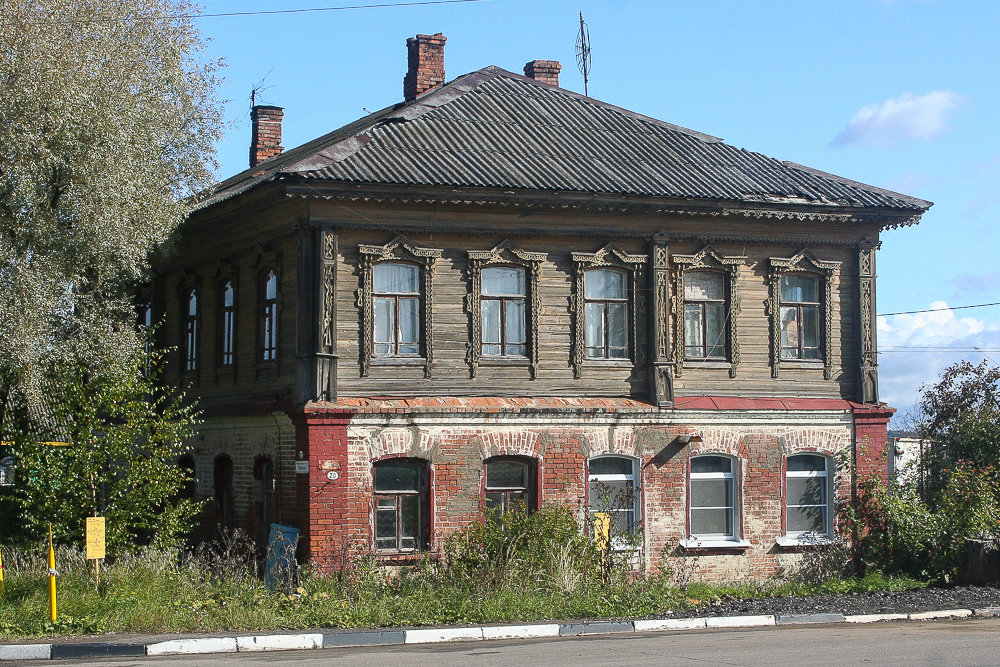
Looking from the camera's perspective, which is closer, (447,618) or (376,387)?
(447,618)

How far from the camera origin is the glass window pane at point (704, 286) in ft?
68.1

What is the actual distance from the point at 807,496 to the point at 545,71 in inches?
436

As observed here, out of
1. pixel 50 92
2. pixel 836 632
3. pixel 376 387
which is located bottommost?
pixel 836 632

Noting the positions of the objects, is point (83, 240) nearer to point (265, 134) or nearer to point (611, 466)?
point (611, 466)

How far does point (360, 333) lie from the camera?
18.7m

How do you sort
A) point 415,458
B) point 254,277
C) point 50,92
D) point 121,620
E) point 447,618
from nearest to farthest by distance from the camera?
point 121,620
point 447,618
point 50,92
point 415,458
point 254,277

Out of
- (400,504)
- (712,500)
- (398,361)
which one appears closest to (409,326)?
(398,361)

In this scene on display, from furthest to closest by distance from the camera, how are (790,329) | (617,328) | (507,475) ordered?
(790,329) → (617,328) → (507,475)

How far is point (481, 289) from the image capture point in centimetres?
1953

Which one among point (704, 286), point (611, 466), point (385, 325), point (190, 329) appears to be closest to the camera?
point (385, 325)

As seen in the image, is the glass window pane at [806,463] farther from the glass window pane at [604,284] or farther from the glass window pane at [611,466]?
the glass window pane at [604,284]

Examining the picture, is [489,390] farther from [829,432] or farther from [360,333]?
[829,432]

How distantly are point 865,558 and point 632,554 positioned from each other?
16.6ft

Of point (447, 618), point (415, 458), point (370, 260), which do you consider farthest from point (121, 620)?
point (370, 260)
